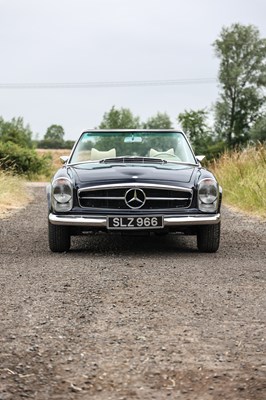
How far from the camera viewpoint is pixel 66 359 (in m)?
3.65

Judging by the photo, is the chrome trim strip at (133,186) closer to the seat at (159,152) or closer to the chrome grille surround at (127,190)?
the chrome grille surround at (127,190)

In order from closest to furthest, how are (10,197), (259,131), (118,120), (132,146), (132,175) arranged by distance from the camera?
(132,175) → (132,146) → (10,197) → (259,131) → (118,120)

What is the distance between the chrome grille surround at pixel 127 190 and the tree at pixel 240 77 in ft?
206

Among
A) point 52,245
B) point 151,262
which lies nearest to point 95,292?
point 151,262

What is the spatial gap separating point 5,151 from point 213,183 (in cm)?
3060

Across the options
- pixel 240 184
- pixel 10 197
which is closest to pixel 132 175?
pixel 240 184

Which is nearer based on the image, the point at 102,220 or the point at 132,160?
the point at 102,220

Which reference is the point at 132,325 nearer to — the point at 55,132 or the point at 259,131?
the point at 259,131

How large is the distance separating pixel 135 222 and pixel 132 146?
80.4 inches

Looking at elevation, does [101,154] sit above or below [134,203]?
above

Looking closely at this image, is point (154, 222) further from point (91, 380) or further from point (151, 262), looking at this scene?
point (91, 380)

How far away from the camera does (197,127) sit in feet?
250

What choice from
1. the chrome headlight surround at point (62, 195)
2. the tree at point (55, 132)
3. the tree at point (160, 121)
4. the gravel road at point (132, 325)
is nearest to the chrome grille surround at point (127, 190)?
the chrome headlight surround at point (62, 195)

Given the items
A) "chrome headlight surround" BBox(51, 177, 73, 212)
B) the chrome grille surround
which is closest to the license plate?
the chrome grille surround
